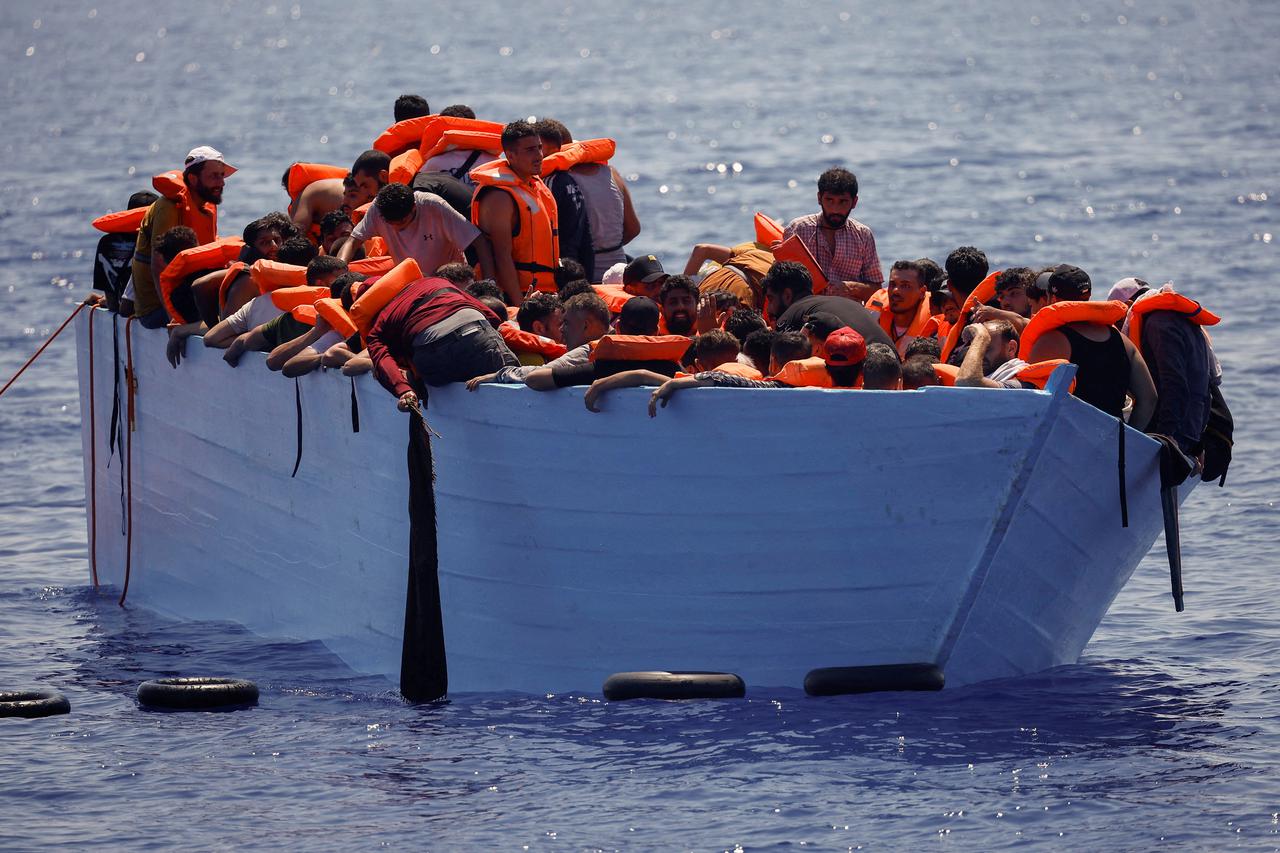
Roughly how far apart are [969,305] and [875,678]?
2.59m

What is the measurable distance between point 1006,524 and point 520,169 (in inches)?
181

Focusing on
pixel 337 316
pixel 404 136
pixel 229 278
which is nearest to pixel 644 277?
pixel 337 316

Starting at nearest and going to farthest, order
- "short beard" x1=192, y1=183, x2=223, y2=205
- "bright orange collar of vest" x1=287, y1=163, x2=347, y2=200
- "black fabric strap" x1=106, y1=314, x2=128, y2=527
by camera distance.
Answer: "short beard" x1=192, y1=183, x2=223, y2=205, "bright orange collar of vest" x1=287, y1=163, x2=347, y2=200, "black fabric strap" x1=106, y1=314, x2=128, y2=527

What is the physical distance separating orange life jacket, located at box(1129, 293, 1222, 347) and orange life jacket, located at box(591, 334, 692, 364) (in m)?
2.50

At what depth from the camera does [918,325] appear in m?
12.5

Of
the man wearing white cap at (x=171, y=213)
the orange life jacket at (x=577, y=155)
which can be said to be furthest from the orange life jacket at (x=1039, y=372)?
the man wearing white cap at (x=171, y=213)

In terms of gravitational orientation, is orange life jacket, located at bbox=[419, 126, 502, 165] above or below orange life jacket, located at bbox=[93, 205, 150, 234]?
above

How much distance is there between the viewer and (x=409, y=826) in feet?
33.1

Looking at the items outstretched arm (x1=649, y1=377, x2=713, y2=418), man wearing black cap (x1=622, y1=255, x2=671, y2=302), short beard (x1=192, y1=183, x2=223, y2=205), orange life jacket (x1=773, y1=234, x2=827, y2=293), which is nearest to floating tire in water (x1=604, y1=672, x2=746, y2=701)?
outstretched arm (x1=649, y1=377, x2=713, y2=418)

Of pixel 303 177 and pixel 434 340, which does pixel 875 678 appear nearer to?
pixel 434 340

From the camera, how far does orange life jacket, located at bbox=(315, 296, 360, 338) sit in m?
11.9

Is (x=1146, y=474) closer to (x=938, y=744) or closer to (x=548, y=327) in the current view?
(x=938, y=744)

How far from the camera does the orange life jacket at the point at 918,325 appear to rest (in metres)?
12.5

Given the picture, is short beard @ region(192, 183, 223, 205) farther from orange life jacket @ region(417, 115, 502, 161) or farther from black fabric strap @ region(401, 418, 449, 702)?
black fabric strap @ region(401, 418, 449, 702)
